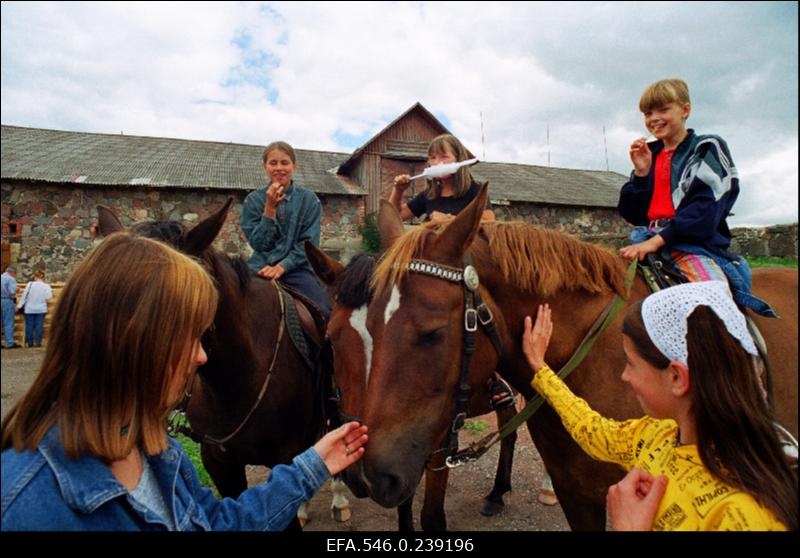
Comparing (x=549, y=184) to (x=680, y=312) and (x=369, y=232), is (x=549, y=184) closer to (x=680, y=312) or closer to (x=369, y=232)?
(x=369, y=232)

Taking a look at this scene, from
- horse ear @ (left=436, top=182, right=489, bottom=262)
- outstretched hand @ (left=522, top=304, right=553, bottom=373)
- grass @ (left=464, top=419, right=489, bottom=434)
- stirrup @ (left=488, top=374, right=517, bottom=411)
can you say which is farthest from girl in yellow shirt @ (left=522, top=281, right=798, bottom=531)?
grass @ (left=464, top=419, right=489, bottom=434)

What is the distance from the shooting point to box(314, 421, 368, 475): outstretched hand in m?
1.61

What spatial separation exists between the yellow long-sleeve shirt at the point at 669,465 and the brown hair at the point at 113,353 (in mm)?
1469

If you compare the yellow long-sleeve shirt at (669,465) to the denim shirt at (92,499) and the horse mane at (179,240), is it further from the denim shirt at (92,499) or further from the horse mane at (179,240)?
the horse mane at (179,240)

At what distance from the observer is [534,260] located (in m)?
2.06

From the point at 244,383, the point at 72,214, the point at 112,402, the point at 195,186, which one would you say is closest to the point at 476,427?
the point at 244,383

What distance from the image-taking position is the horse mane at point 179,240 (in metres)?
2.05

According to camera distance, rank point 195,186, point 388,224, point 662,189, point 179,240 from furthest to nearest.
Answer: point 195,186
point 662,189
point 388,224
point 179,240

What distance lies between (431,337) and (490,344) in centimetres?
31

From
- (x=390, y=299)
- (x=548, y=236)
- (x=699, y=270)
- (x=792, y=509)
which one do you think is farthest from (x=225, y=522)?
(x=699, y=270)

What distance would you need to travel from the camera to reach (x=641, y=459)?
150 cm

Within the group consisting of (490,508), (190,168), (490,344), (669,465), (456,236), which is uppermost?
(190,168)

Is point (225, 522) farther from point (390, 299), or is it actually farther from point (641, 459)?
point (641, 459)

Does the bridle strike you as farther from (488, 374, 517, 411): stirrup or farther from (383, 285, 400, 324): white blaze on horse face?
(488, 374, 517, 411): stirrup
